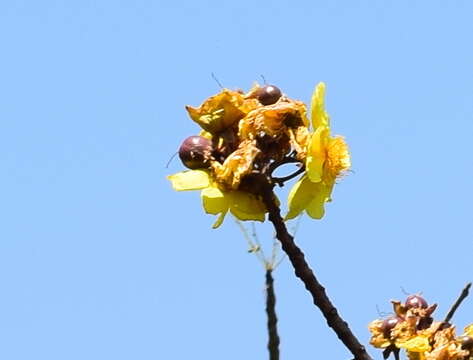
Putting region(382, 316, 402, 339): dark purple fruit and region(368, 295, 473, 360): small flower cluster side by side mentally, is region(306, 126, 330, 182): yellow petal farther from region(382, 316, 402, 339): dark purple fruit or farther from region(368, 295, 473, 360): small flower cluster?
region(382, 316, 402, 339): dark purple fruit

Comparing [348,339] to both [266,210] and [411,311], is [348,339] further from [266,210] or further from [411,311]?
[411,311]

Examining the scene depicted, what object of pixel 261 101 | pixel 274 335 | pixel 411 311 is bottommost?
pixel 274 335

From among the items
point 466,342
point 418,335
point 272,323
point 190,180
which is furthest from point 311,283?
point 418,335

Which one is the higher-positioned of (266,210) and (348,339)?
(266,210)

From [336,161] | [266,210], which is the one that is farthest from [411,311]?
[266,210]

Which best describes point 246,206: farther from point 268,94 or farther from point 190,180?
point 268,94

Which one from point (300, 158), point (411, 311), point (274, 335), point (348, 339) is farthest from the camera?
point (411, 311)

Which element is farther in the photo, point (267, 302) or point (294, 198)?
point (294, 198)

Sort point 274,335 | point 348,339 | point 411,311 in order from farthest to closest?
point 411,311 < point 348,339 < point 274,335
